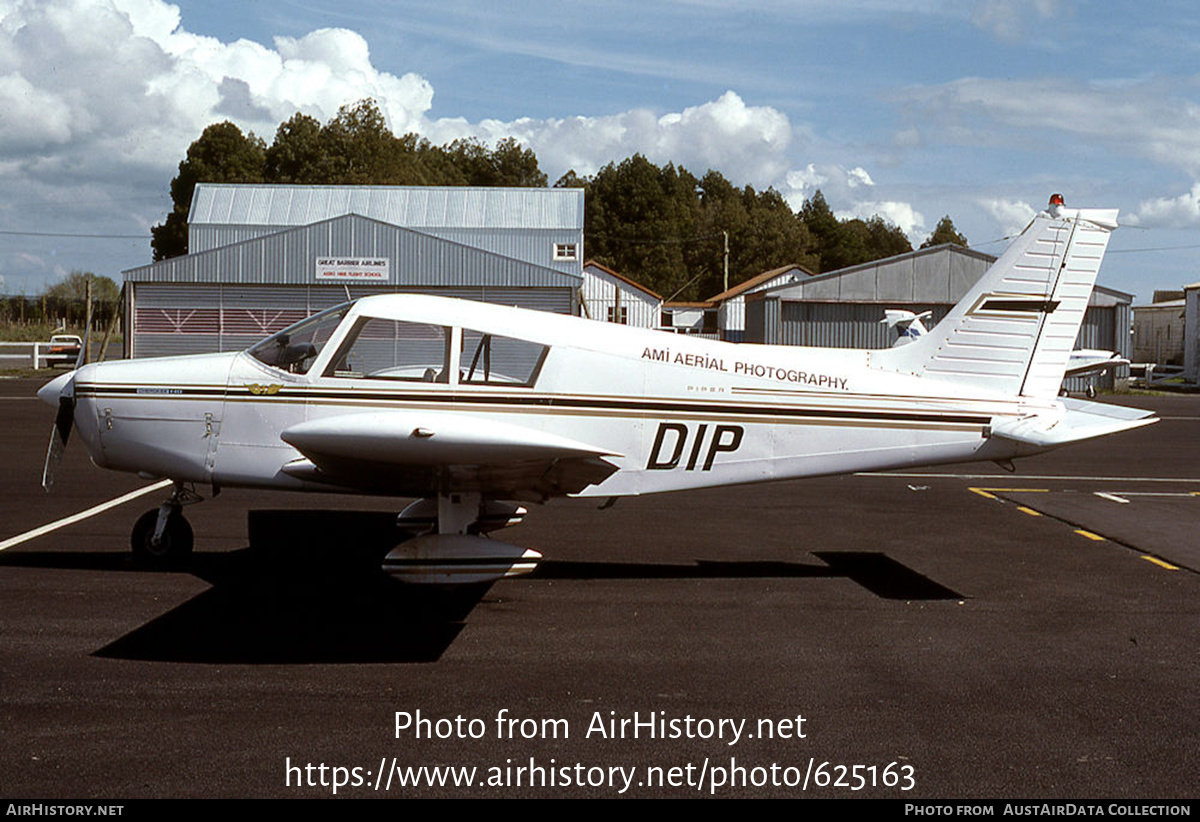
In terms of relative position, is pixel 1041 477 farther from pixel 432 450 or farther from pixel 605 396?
pixel 432 450

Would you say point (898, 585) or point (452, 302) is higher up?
point (452, 302)

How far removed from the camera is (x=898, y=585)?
836cm

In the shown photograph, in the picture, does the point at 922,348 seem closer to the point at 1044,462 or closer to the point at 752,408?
the point at 752,408

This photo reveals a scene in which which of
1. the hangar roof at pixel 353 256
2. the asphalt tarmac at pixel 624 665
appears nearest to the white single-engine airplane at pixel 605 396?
the asphalt tarmac at pixel 624 665

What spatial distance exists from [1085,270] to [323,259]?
33.2m

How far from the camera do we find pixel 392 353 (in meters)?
7.93

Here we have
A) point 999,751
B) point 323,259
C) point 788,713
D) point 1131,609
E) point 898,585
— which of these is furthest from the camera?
point 323,259

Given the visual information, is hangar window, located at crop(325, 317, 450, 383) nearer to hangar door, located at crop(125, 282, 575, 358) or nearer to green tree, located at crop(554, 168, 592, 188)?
hangar door, located at crop(125, 282, 575, 358)

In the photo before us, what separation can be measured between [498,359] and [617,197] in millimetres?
92533

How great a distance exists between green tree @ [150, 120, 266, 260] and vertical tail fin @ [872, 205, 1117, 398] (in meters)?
76.9

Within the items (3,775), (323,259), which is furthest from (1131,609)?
(323,259)

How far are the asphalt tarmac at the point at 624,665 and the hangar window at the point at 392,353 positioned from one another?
5.36ft
